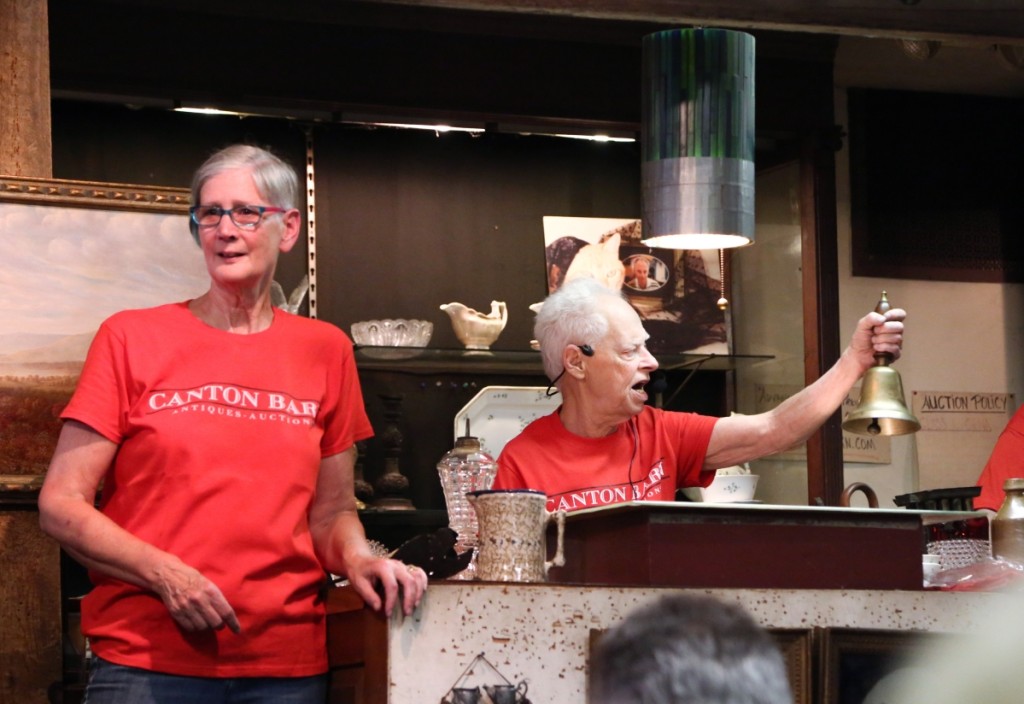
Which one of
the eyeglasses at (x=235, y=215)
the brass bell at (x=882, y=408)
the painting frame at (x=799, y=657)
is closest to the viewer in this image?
the painting frame at (x=799, y=657)

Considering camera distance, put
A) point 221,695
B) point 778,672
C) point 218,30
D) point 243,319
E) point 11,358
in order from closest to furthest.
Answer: point 778,672 < point 221,695 < point 243,319 < point 11,358 < point 218,30

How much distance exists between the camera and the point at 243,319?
2467mm

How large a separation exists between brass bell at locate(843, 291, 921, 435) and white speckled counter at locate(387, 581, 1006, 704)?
2.11 feet

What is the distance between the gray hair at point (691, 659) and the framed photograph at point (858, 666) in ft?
4.09

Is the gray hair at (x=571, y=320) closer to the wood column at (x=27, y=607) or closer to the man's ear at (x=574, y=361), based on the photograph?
the man's ear at (x=574, y=361)

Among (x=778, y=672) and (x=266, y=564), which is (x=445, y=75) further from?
(x=778, y=672)

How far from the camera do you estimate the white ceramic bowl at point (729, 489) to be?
4.47 meters

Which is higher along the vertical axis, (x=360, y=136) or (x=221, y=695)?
(x=360, y=136)

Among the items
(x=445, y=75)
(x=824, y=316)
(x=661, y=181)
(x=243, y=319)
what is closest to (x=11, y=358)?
(x=243, y=319)

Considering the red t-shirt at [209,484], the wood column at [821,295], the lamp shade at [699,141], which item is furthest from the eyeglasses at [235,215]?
the wood column at [821,295]

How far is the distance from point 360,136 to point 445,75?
0.35 meters

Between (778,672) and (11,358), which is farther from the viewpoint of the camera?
(11,358)

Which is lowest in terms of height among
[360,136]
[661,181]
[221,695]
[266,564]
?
[221,695]

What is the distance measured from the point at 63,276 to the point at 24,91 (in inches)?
15.5
